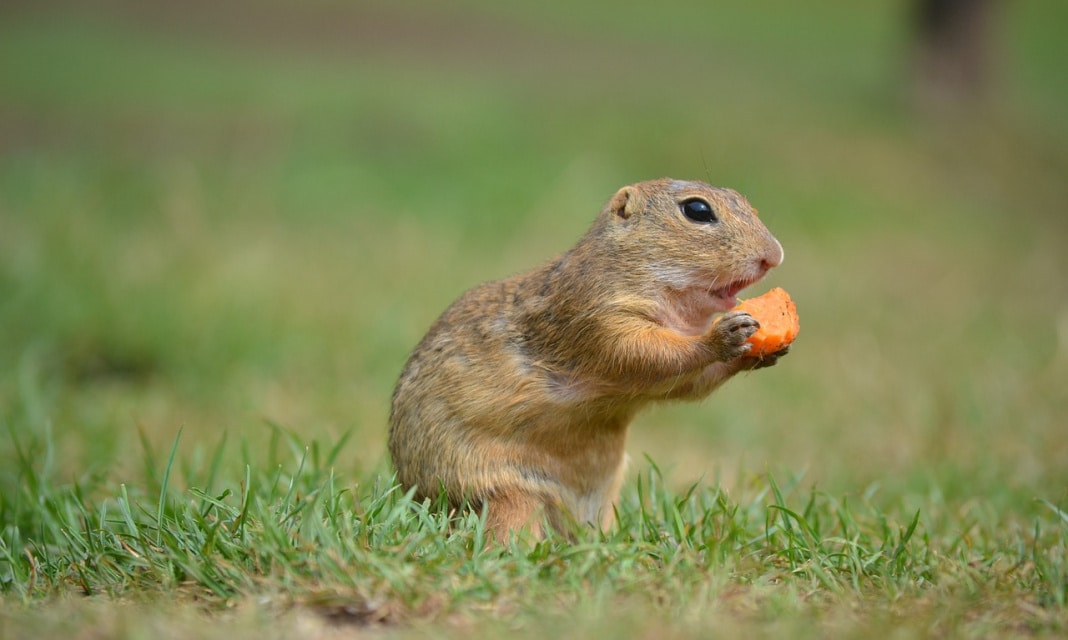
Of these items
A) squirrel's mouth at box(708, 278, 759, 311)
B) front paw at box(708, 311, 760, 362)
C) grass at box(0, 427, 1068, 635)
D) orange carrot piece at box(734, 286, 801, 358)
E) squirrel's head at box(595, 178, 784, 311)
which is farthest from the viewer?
squirrel's mouth at box(708, 278, 759, 311)

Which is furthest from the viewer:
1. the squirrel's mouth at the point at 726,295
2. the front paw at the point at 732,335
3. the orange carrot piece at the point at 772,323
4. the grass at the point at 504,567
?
the squirrel's mouth at the point at 726,295

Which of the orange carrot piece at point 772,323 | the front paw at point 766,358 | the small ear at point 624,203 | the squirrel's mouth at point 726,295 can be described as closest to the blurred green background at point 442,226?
the small ear at point 624,203

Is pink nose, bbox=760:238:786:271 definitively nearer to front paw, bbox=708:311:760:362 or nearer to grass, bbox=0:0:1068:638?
front paw, bbox=708:311:760:362

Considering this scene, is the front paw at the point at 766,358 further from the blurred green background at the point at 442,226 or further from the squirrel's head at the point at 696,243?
the blurred green background at the point at 442,226

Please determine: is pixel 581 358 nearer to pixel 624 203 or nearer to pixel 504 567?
pixel 624 203

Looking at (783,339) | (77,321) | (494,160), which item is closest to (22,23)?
(494,160)

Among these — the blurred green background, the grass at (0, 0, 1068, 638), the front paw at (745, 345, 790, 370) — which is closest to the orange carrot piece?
the front paw at (745, 345, 790, 370)

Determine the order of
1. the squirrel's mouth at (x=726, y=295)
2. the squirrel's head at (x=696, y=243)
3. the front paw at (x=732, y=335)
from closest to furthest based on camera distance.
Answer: the front paw at (x=732, y=335) → the squirrel's head at (x=696, y=243) → the squirrel's mouth at (x=726, y=295)
